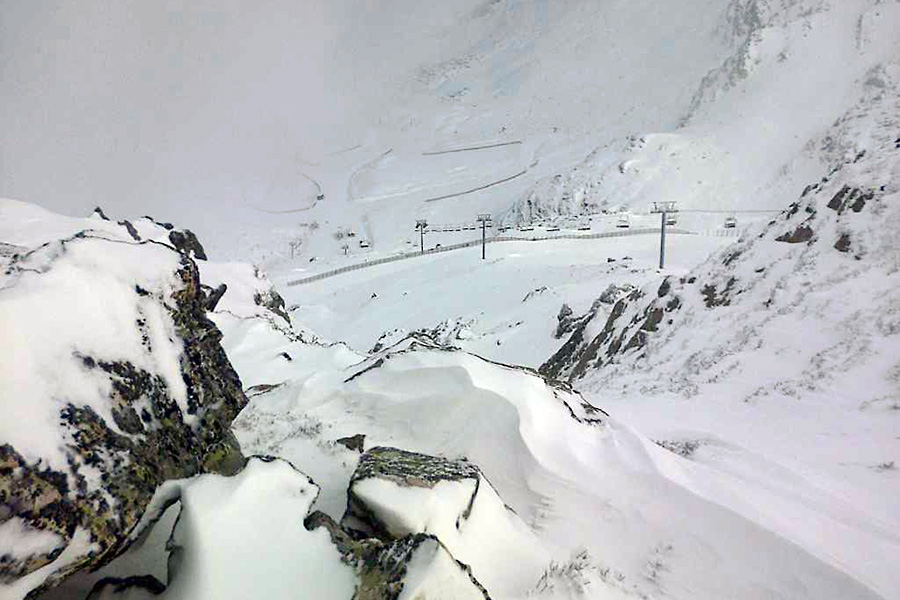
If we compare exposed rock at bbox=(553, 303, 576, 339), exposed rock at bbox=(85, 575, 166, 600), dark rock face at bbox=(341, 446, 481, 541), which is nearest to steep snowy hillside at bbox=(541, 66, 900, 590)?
dark rock face at bbox=(341, 446, 481, 541)

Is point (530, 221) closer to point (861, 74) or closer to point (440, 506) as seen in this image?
point (861, 74)

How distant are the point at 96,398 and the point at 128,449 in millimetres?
315

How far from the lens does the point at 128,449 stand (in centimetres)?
288

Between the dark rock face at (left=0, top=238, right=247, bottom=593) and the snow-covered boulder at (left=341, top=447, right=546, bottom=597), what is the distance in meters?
0.99

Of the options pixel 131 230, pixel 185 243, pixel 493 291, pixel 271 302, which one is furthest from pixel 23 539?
pixel 493 291

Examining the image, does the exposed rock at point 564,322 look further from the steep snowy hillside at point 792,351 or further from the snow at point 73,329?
the snow at point 73,329

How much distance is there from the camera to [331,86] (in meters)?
131

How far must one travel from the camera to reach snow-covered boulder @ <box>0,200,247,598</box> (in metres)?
2.35

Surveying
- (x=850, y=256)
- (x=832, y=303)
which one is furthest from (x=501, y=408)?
(x=850, y=256)

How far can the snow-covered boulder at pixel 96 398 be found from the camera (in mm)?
2346

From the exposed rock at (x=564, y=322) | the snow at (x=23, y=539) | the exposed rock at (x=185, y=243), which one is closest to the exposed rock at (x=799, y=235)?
the exposed rock at (x=564, y=322)

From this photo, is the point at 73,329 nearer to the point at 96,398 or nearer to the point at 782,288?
the point at 96,398

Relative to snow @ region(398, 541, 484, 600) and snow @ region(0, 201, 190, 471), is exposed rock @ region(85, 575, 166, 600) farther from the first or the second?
snow @ region(398, 541, 484, 600)

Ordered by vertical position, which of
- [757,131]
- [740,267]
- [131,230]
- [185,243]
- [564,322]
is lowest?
[564,322]
